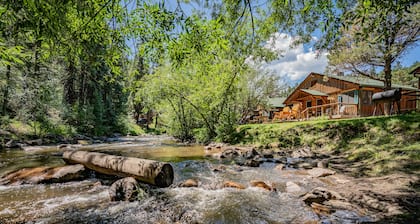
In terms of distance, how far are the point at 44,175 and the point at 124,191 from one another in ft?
10.0

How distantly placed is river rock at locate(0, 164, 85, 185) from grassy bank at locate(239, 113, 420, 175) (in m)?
8.26

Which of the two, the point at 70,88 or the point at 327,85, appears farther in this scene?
the point at 70,88

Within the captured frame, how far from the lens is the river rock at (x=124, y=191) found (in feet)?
14.6

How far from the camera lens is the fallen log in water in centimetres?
511

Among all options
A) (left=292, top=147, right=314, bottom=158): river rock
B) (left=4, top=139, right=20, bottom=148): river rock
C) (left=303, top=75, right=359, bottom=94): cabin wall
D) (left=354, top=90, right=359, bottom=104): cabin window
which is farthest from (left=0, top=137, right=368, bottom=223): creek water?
(left=303, top=75, right=359, bottom=94): cabin wall

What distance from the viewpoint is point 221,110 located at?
16.8 meters

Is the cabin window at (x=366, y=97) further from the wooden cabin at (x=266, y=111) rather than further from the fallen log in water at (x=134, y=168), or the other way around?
the fallen log in water at (x=134, y=168)

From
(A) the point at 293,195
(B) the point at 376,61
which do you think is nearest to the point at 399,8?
(A) the point at 293,195

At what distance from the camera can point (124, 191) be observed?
456 centimetres

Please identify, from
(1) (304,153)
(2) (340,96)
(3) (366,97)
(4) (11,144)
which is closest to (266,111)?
(2) (340,96)

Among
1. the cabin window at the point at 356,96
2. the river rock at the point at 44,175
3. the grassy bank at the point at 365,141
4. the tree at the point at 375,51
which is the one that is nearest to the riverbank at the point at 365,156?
the grassy bank at the point at 365,141

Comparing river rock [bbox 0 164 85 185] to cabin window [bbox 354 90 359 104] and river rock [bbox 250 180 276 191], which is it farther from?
cabin window [bbox 354 90 359 104]

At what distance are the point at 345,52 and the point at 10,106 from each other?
2574 centimetres

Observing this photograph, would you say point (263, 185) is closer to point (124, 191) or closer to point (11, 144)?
point (124, 191)
